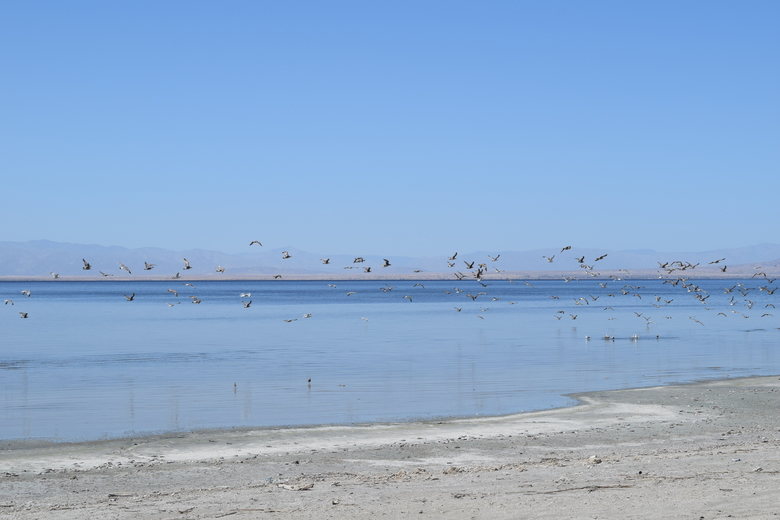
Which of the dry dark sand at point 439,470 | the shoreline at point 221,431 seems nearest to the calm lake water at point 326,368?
the shoreline at point 221,431

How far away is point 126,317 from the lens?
9481 centimetres

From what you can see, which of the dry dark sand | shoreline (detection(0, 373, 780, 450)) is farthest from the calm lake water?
the dry dark sand

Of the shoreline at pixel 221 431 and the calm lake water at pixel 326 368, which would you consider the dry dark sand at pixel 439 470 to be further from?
the calm lake water at pixel 326 368

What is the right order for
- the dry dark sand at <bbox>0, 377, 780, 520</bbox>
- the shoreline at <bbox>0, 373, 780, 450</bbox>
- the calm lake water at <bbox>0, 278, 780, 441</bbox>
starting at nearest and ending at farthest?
the dry dark sand at <bbox>0, 377, 780, 520</bbox>, the shoreline at <bbox>0, 373, 780, 450</bbox>, the calm lake water at <bbox>0, 278, 780, 441</bbox>

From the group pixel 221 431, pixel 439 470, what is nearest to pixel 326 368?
pixel 221 431

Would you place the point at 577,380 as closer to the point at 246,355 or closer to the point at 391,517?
the point at 246,355

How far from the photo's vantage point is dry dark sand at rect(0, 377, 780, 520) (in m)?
14.2

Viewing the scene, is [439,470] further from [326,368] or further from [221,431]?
[326,368]

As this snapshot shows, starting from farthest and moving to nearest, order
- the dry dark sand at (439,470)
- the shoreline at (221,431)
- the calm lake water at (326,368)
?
the calm lake water at (326,368) → the shoreline at (221,431) → the dry dark sand at (439,470)

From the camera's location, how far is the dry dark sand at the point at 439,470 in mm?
14211

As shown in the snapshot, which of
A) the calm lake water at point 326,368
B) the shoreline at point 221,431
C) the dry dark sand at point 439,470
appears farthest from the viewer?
→ the calm lake water at point 326,368

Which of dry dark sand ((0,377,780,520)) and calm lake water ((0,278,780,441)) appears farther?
calm lake water ((0,278,780,441))

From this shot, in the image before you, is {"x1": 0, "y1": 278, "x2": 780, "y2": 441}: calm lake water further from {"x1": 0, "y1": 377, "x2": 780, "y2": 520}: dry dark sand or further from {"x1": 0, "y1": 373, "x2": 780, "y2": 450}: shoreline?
{"x1": 0, "y1": 377, "x2": 780, "y2": 520}: dry dark sand

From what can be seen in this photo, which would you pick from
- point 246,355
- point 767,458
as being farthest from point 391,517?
point 246,355
